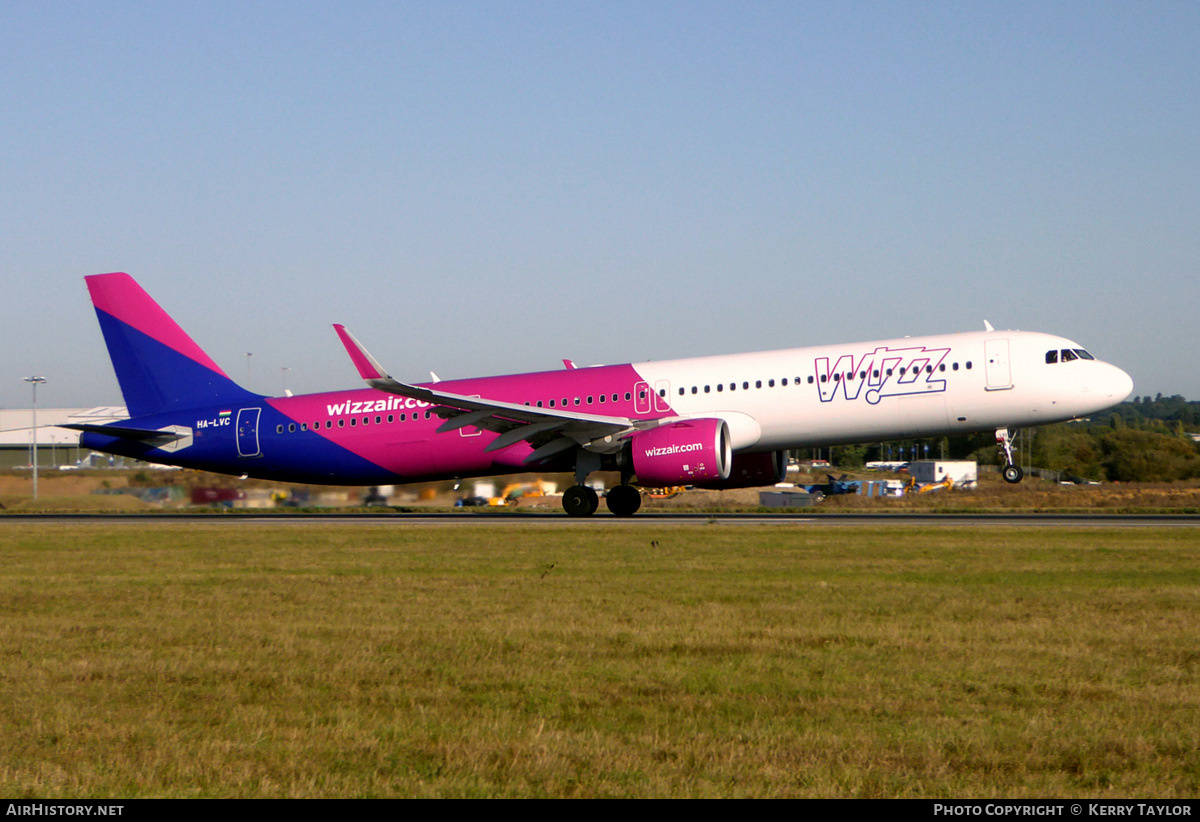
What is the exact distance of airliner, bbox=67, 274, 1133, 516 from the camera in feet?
93.5

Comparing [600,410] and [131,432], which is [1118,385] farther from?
[131,432]

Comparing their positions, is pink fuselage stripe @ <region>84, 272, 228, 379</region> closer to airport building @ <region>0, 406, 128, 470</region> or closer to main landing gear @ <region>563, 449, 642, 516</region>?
airport building @ <region>0, 406, 128, 470</region>

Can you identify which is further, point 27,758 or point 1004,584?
point 1004,584

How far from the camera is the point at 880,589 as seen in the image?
14.2 metres

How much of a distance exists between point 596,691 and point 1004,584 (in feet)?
26.8

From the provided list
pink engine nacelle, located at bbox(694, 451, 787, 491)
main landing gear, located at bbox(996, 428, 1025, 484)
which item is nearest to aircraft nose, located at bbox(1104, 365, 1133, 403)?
main landing gear, located at bbox(996, 428, 1025, 484)

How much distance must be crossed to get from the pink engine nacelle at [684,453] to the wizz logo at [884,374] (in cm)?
296

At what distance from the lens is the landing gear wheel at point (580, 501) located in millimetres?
31844

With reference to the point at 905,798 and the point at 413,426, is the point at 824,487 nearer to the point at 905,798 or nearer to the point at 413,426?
the point at 413,426

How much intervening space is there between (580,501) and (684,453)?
438 cm

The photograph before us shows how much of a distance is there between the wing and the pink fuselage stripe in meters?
8.54
